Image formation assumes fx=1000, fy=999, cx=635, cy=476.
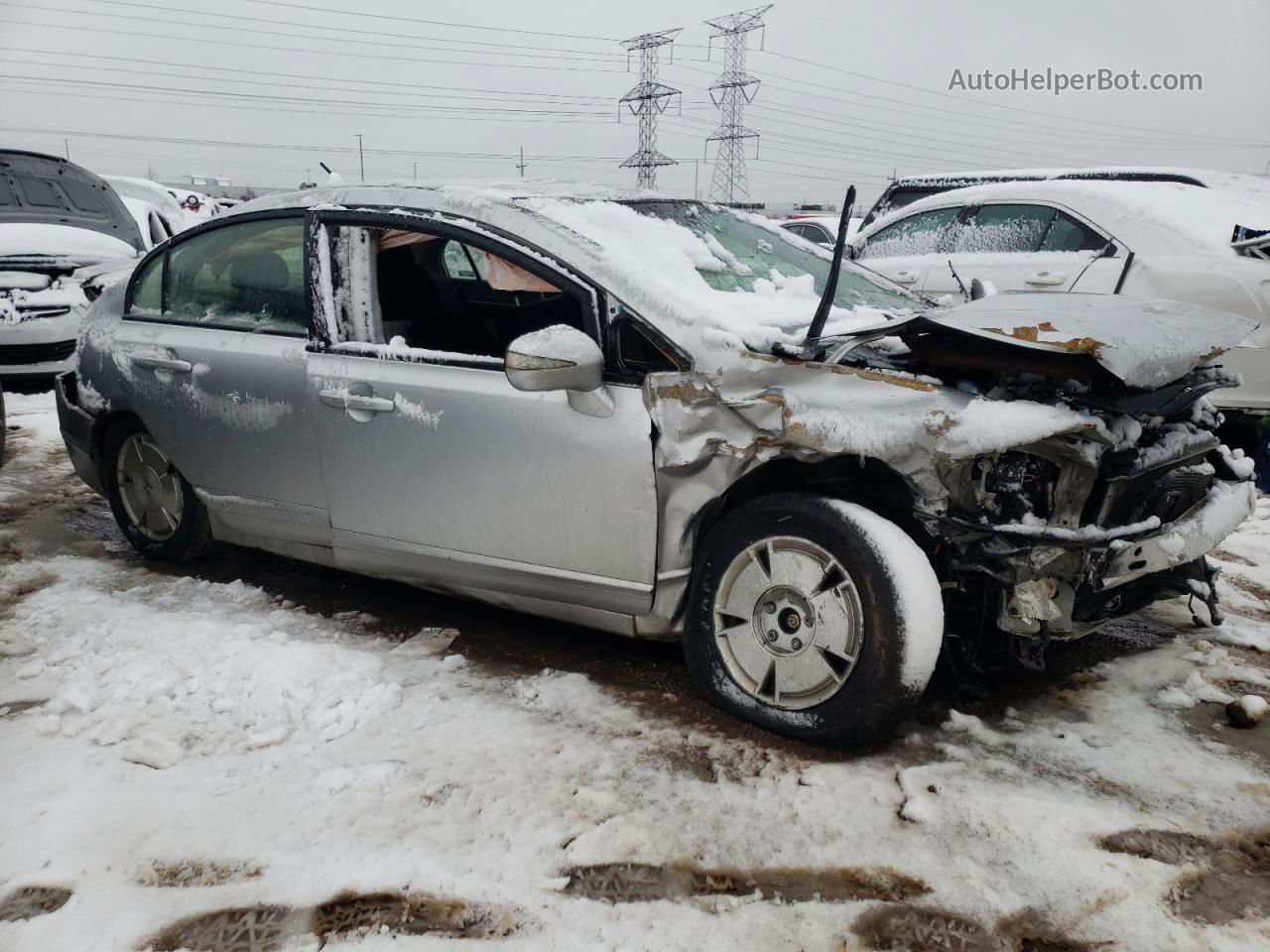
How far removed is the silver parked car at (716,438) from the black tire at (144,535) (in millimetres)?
452

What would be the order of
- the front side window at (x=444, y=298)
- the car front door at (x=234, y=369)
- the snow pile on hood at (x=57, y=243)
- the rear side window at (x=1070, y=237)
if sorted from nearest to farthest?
the front side window at (x=444, y=298) → the car front door at (x=234, y=369) → the rear side window at (x=1070, y=237) → the snow pile on hood at (x=57, y=243)

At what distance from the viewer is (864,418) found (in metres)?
2.59

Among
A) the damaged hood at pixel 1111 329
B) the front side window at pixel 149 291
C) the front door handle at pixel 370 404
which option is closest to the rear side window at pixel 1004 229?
the damaged hood at pixel 1111 329

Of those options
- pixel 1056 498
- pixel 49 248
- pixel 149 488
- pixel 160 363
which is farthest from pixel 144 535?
pixel 49 248

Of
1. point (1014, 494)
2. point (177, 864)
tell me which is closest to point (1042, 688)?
point (1014, 494)

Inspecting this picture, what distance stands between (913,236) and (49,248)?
22.3 feet

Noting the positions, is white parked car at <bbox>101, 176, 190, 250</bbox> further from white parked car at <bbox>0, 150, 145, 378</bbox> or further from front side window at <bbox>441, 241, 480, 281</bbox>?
front side window at <bbox>441, 241, 480, 281</bbox>

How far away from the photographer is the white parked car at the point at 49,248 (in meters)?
7.51

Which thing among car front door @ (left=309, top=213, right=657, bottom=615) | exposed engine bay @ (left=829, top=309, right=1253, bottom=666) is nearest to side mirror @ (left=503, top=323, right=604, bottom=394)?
car front door @ (left=309, top=213, right=657, bottom=615)

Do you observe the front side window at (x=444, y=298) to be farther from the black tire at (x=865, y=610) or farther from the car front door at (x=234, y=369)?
the black tire at (x=865, y=610)

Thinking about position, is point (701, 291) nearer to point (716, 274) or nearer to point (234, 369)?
point (716, 274)

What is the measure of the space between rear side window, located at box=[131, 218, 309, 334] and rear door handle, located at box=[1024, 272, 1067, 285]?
4.26 metres

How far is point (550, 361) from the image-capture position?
8.93ft

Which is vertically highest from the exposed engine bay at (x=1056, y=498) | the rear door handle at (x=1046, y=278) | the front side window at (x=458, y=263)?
the front side window at (x=458, y=263)
